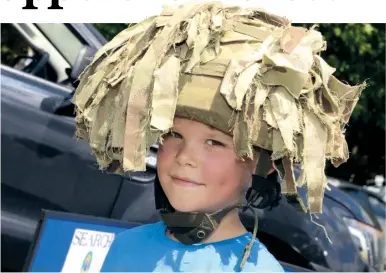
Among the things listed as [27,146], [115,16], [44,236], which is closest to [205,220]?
[115,16]

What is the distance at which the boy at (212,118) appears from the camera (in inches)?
70.7

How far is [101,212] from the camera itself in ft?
11.5

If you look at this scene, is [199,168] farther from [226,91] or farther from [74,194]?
[74,194]

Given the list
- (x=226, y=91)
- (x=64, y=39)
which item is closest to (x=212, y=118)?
(x=226, y=91)

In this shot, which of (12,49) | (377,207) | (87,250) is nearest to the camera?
(87,250)

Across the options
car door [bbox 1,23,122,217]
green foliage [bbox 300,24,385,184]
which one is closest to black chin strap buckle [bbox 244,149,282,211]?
car door [bbox 1,23,122,217]

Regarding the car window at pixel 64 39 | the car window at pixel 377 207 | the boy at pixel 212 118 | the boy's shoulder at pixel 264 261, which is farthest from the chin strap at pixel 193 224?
the car window at pixel 377 207

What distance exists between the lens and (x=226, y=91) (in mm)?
1780

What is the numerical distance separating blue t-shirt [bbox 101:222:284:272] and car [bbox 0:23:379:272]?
1.29 metres

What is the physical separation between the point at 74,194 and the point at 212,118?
73.7 inches

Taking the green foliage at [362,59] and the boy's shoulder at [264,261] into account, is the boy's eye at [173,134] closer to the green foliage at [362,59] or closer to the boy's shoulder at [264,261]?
the boy's shoulder at [264,261]

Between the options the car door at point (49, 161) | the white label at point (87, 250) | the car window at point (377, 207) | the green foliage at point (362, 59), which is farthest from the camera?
the green foliage at point (362, 59)

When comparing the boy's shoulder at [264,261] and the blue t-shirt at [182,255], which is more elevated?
the boy's shoulder at [264,261]

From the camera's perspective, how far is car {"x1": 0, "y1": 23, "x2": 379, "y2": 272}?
3.51 metres
